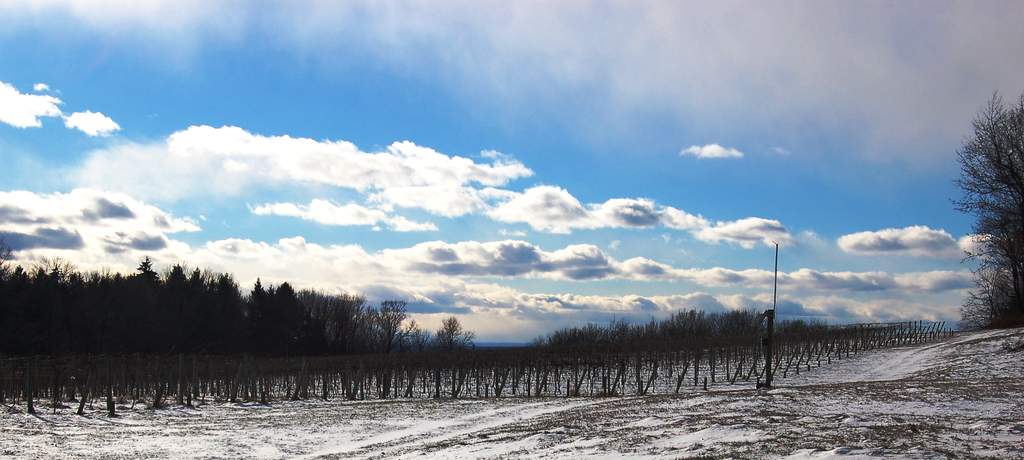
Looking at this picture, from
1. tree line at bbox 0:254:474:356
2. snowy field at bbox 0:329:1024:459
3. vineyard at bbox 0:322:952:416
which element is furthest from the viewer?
tree line at bbox 0:254:474:356

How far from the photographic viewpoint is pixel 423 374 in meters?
54.6

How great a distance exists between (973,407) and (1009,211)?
43.7 metres

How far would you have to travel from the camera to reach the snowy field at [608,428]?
573 inches

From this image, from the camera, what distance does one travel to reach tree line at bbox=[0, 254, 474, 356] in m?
76.6

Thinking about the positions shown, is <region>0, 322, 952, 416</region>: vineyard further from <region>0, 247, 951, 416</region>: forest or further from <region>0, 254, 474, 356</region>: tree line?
<region>0, 254, 474, 356</region>: tree line

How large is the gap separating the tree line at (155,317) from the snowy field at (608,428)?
4653 centimetres

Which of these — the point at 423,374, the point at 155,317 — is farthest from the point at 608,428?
the point at 155,317

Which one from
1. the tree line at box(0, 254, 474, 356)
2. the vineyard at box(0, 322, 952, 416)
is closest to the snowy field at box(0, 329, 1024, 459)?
the vineyard at box(0, 322, 952, 416)

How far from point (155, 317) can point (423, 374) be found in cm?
4982

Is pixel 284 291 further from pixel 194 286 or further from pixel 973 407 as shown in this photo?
pixel 973 407

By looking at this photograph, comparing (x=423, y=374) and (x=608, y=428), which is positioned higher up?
(x=608, y=428)

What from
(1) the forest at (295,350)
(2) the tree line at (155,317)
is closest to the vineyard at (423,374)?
(1) the forest at (295,350)

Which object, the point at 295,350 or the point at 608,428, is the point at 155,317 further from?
the point at 608,428

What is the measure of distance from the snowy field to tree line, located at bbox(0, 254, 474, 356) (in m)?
46.5
